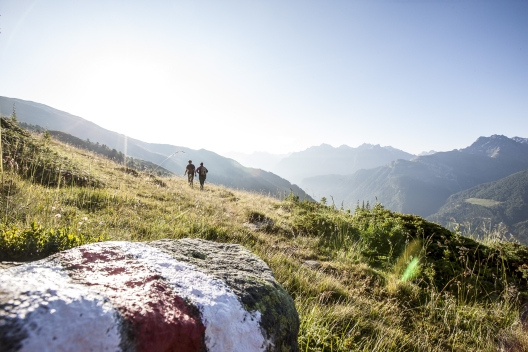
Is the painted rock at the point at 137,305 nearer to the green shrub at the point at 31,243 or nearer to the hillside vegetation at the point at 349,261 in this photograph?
the hillside vegetation at the point at 349,261

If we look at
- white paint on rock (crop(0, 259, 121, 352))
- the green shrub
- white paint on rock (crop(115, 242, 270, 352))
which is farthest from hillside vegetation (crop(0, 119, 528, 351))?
white paint on rock (crop(0, 259, 121, 352))

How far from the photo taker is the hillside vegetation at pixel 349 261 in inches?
120

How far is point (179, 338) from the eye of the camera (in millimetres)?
1146

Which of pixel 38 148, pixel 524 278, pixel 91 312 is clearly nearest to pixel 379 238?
pixel 524 278

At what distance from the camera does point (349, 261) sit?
6145 mm

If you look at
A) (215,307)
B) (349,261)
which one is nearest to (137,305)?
(215,307)

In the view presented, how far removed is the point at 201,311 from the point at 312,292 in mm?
2990

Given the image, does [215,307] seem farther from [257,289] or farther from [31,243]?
[31,243]

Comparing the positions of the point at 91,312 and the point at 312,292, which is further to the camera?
the point at 312,292

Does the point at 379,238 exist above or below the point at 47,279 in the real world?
below

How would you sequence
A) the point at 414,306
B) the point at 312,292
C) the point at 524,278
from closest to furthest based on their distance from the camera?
the point at 312,292
the point at 414,306
the point at 524,278

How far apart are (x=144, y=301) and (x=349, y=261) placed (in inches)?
228

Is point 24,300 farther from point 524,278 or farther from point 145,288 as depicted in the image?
point 524,278

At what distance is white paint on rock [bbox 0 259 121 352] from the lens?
2.78 feet
